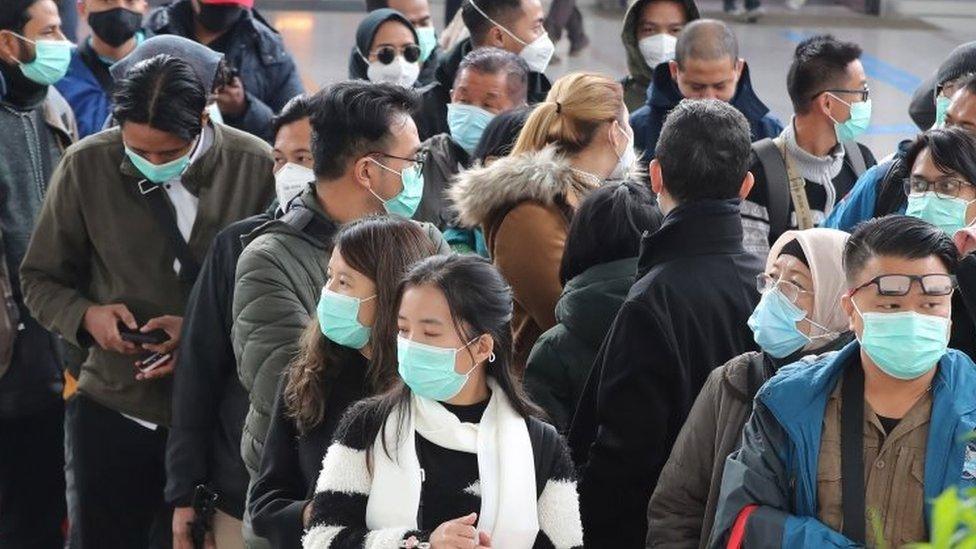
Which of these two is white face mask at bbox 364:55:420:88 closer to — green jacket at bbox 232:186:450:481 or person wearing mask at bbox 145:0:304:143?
person wearing mask at bbox 145:0:304:143

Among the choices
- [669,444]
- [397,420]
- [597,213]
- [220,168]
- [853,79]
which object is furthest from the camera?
[853,79]

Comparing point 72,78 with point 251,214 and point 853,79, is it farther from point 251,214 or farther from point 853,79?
point 853,79

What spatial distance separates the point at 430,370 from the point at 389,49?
13.4 ft

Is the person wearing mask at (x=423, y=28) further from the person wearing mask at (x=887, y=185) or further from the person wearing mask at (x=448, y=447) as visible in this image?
the person wearing mask at (x=448, y=447)

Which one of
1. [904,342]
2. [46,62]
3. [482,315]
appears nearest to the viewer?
[904,342]

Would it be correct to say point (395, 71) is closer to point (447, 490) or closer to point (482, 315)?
point (482, 315)

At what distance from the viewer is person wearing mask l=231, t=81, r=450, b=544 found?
Answer: 12.7ft

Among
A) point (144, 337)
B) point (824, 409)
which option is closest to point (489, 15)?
point (144, 337)

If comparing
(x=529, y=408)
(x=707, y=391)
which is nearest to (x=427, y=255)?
(x=529, y=408)

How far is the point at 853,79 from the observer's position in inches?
221

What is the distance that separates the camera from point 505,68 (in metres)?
5.91

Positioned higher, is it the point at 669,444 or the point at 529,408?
the point at 529,408

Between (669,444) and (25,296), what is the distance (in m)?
2.10

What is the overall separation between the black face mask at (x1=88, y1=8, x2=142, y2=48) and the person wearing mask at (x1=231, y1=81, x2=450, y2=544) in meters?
2.69
